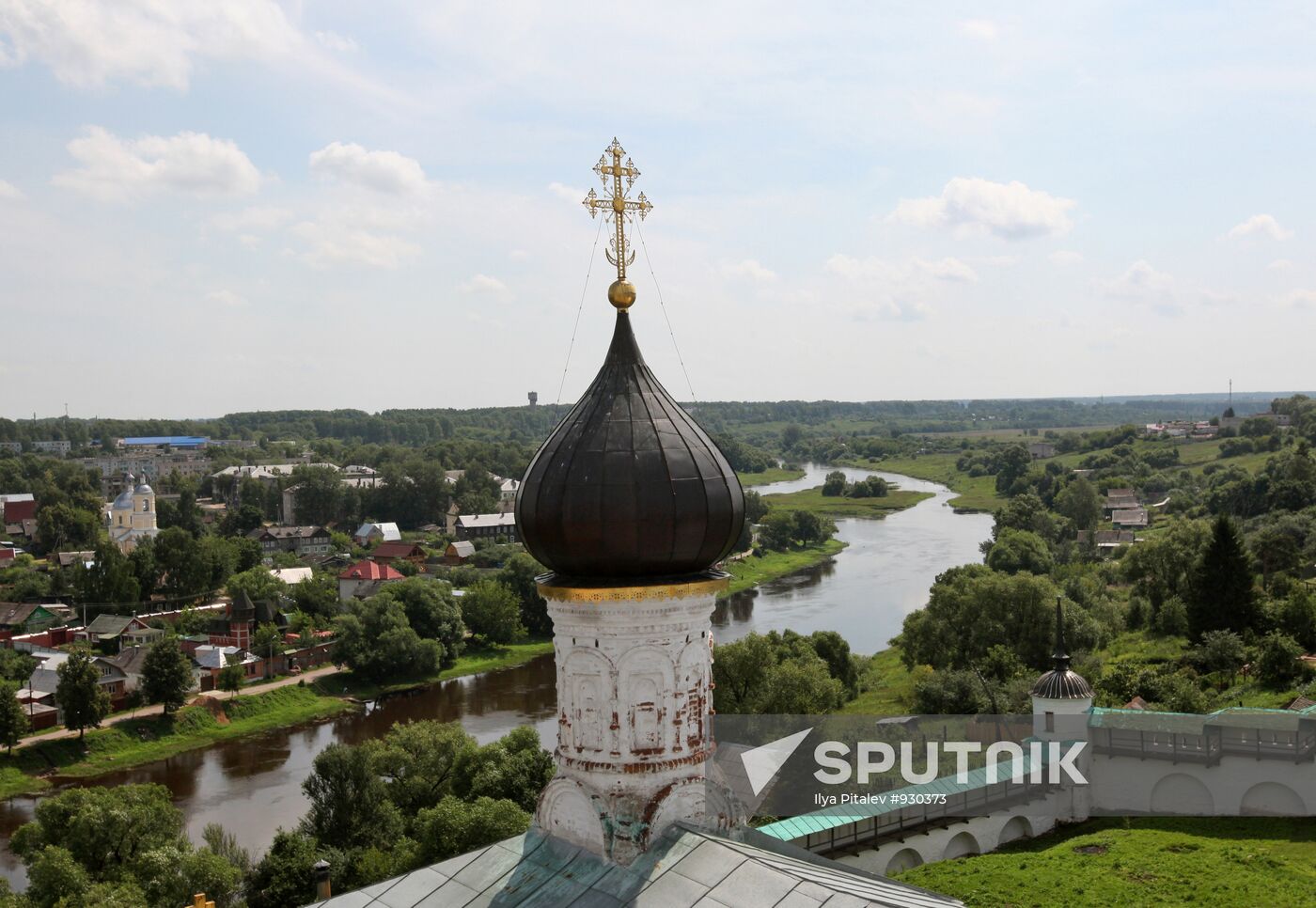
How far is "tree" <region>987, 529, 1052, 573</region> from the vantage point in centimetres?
4041

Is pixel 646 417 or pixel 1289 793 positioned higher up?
pixel 646 417

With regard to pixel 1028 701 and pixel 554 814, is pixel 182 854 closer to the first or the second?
pixel 554 814

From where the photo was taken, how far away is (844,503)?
79.1 meters

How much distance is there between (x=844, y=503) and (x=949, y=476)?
2547 cm

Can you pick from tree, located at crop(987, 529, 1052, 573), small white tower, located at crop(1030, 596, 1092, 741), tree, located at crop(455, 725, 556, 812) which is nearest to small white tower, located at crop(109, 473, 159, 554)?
tree, located at crop(987, 529, 1052, 573)

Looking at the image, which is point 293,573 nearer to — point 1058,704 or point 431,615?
point 431,615

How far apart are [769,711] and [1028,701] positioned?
458 centimetres

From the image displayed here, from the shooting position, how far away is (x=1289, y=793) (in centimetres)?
1512

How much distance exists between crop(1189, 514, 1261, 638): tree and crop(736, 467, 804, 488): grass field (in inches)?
2842

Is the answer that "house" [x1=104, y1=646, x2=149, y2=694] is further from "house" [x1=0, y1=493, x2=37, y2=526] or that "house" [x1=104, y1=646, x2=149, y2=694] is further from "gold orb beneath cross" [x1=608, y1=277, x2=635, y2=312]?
"house" [x1=0, y1=493, x2=37, y2=526]

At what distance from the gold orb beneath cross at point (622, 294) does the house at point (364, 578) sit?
38.8m

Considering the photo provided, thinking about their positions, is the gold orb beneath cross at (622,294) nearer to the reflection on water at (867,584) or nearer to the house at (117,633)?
the reflection on water at (867,584)

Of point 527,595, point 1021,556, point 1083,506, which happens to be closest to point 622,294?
point 527,595

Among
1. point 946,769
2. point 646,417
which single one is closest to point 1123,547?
point 946,769
